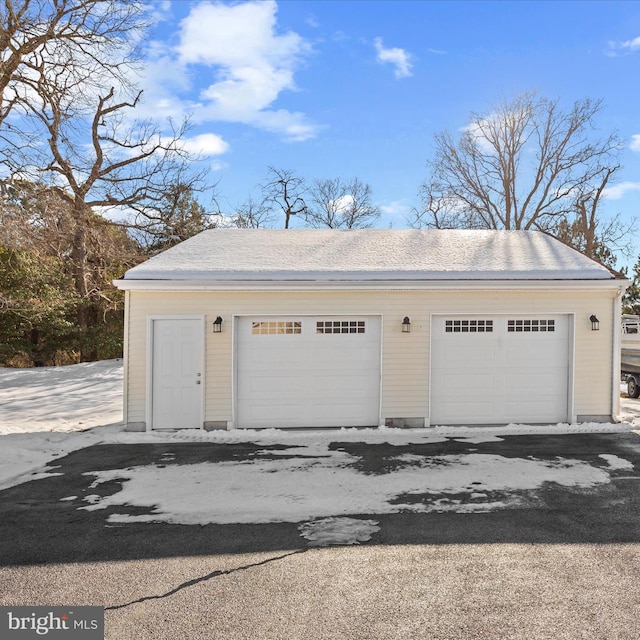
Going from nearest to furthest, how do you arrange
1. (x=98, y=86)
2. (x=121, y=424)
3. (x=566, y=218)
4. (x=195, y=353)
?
1. (x=195, y=353)
2. (x=121, y=424)
3. (x=98, y=86)
4. (x=566, y=218)

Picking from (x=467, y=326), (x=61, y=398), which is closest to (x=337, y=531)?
(x=467, y=326)

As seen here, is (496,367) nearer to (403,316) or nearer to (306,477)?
(403,316)

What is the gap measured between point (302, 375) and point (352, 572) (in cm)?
530

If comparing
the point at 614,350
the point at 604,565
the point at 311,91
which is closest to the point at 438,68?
the point at 311,91

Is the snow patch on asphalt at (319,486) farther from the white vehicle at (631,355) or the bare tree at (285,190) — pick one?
the bare tree at (285,190)

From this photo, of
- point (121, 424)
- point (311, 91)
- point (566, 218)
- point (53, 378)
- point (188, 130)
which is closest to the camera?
point (121, 424)

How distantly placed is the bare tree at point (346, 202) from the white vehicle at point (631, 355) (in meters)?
18.2

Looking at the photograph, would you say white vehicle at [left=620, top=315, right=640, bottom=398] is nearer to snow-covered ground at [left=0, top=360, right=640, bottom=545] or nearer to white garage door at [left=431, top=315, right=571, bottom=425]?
snow-covered ground at [left=0, top=360, right=640, bottom=545]

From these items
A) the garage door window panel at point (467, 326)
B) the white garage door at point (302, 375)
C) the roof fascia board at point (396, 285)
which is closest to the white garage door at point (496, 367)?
the garage door window panel at point (467, 326)

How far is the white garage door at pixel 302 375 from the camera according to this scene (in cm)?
867

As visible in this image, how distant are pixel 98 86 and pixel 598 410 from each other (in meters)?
16.2

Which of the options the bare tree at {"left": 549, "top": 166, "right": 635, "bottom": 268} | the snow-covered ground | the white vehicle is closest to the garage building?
the snow-covered ground

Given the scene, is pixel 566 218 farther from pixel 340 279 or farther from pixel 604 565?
pixel 604 565

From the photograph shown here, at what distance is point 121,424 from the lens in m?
9.22
